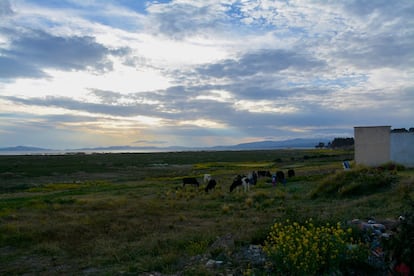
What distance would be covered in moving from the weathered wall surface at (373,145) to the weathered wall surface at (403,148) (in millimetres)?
399

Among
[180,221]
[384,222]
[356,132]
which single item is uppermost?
[356,132]

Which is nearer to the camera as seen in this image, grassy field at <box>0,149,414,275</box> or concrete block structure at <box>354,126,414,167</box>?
grassy field at <box>0,149,414,275</box>

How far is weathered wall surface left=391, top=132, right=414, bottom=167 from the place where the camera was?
26.4 m

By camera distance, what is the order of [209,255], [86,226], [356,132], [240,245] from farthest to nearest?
1. [356,132]
2. [86,226]
3. [240,245]
4. [209,255]

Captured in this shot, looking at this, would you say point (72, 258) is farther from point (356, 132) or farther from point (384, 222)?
Answer: point (356, 132)

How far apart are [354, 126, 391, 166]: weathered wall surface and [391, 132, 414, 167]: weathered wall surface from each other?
399 mm

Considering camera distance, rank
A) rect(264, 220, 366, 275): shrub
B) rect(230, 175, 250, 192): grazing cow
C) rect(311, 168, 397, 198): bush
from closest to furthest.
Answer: rect(264, 220, 366, 275): shrub < rect(311, 168, 397, 198): bush < rect(230, 175, 250, 192): grazing cow

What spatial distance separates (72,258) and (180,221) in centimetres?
602

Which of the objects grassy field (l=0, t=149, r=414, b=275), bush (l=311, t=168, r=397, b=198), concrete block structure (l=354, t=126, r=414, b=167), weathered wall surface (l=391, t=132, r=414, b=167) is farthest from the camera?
concrete block structure (l=354, t=126, r=414, b=167)

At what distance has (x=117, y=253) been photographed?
1000cm

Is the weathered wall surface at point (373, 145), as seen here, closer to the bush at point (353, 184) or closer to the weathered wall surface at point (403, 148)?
the weathered wall surface at point (403, 148)

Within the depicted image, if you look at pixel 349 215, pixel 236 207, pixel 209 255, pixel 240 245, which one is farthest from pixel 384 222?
pixel 236 207

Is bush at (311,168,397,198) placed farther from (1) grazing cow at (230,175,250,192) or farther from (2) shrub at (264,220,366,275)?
(2) shrub at (264,220,366,275)

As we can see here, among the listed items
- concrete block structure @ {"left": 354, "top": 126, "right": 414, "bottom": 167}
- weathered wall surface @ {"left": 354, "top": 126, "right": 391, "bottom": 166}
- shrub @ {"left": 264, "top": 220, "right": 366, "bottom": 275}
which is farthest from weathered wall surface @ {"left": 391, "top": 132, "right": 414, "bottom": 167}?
shrub @ {"left": 264, "top": 220, "right": 366, "bottom": 275}
